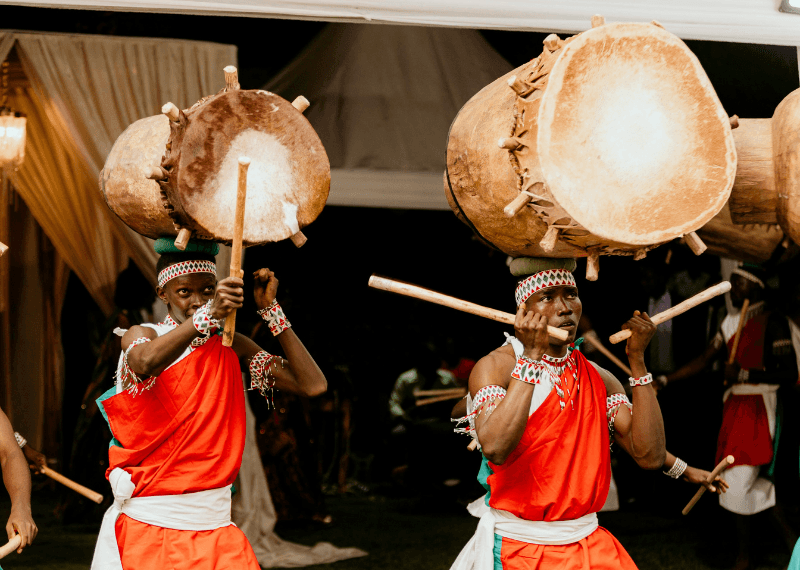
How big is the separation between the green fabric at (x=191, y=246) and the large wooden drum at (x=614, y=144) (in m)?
1.24

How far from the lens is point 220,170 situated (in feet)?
9.97

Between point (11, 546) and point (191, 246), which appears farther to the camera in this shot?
point (191, 246)

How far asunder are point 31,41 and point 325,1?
2.73 metres

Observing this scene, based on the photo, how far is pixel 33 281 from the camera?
7238 millimetres

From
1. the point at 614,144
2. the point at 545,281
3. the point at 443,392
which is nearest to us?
the point at 614,144

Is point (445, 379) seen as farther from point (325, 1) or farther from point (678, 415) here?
point (325, 1)

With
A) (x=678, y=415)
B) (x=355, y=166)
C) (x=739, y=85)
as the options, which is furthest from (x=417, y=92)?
(x=678, y=415)

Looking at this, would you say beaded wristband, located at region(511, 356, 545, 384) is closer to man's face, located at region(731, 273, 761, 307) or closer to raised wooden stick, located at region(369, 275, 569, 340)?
raised wooden stick, located at region(369, 275, 569, 340)

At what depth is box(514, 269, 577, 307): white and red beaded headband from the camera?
3.20m

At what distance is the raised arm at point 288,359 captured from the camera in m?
3.29

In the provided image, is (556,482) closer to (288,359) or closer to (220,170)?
(288,359)

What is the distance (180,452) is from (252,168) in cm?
109

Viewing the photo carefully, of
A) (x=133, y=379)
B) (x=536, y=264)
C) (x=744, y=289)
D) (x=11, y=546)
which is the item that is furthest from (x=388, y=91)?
(x=11, y=546)

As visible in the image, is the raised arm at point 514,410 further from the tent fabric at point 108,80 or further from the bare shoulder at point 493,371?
the tent fabric at point 108,80
